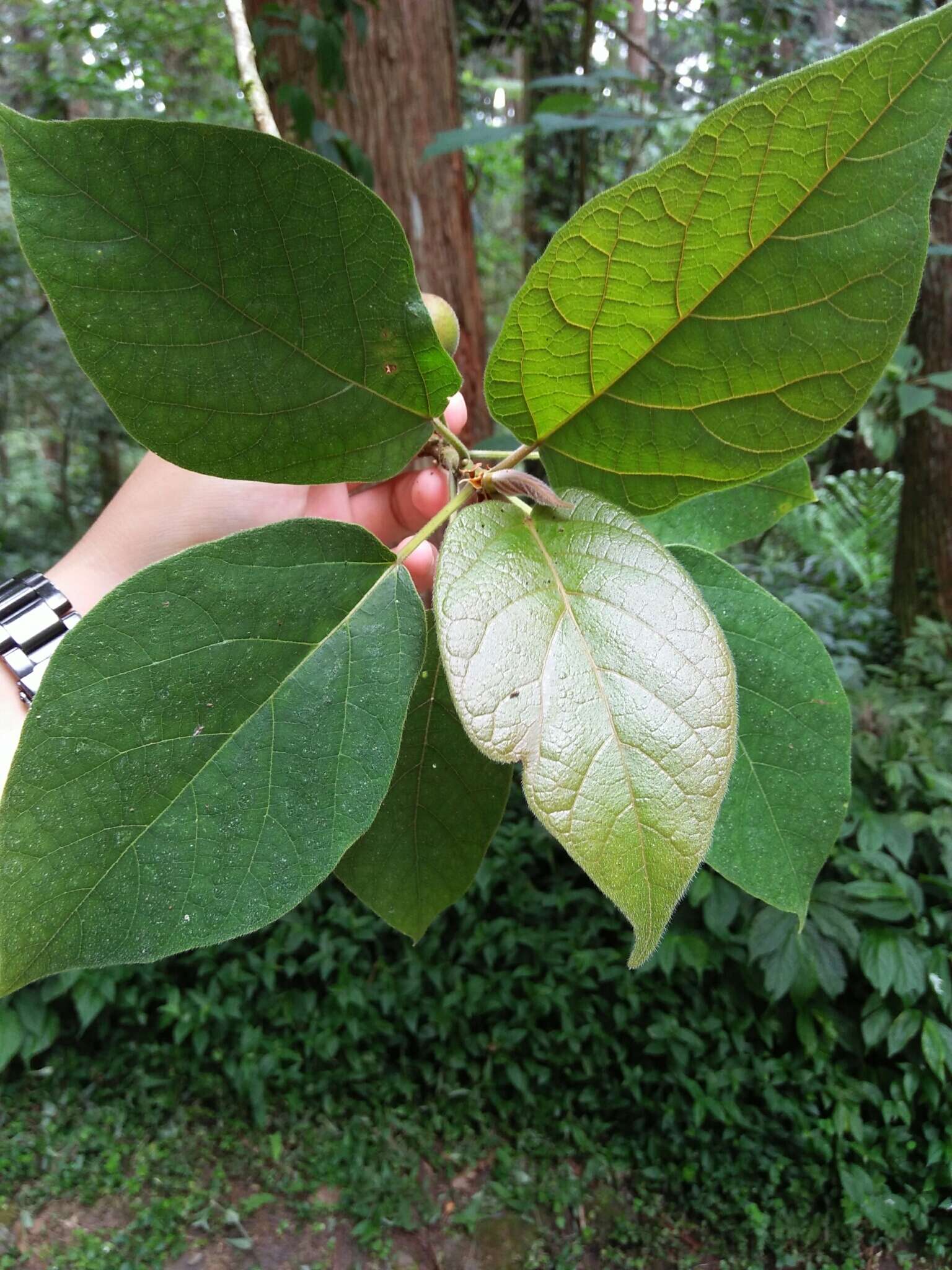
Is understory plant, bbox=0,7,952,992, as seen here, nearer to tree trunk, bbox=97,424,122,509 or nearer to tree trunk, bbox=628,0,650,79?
tree trunk, bbox=97,424,122,509

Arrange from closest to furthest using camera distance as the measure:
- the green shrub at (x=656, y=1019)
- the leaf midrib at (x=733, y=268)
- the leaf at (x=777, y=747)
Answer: the leaf midrib at (x=733, y=268), the leaf at (x=777, y=747), the green shrub at (x=656, y=1019)

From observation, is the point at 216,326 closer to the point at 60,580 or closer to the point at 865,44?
the point at 865,44

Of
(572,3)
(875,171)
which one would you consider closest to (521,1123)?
(875,171)

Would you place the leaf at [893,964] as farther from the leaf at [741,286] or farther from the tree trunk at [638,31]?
the tree trunk at [638,31]

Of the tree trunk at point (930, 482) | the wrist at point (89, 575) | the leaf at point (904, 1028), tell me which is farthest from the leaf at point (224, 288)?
the tree trunk at point (930, 482)

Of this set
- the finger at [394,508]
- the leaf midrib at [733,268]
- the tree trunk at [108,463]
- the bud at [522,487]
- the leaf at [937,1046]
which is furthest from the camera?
the tree trunk at [108,463]

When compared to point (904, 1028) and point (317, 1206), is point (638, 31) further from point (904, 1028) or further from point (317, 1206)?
point (317, 1206)

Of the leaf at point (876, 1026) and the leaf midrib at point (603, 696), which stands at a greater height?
the leaf midrib at point (603, 696)

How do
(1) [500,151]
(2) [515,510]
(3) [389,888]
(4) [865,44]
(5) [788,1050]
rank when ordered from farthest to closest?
(1) [500,151] < (5) [788,1050] < (3) [389,888] < (2) [515,510] < (4) [865,44]

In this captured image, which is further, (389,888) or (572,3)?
(572,3)
